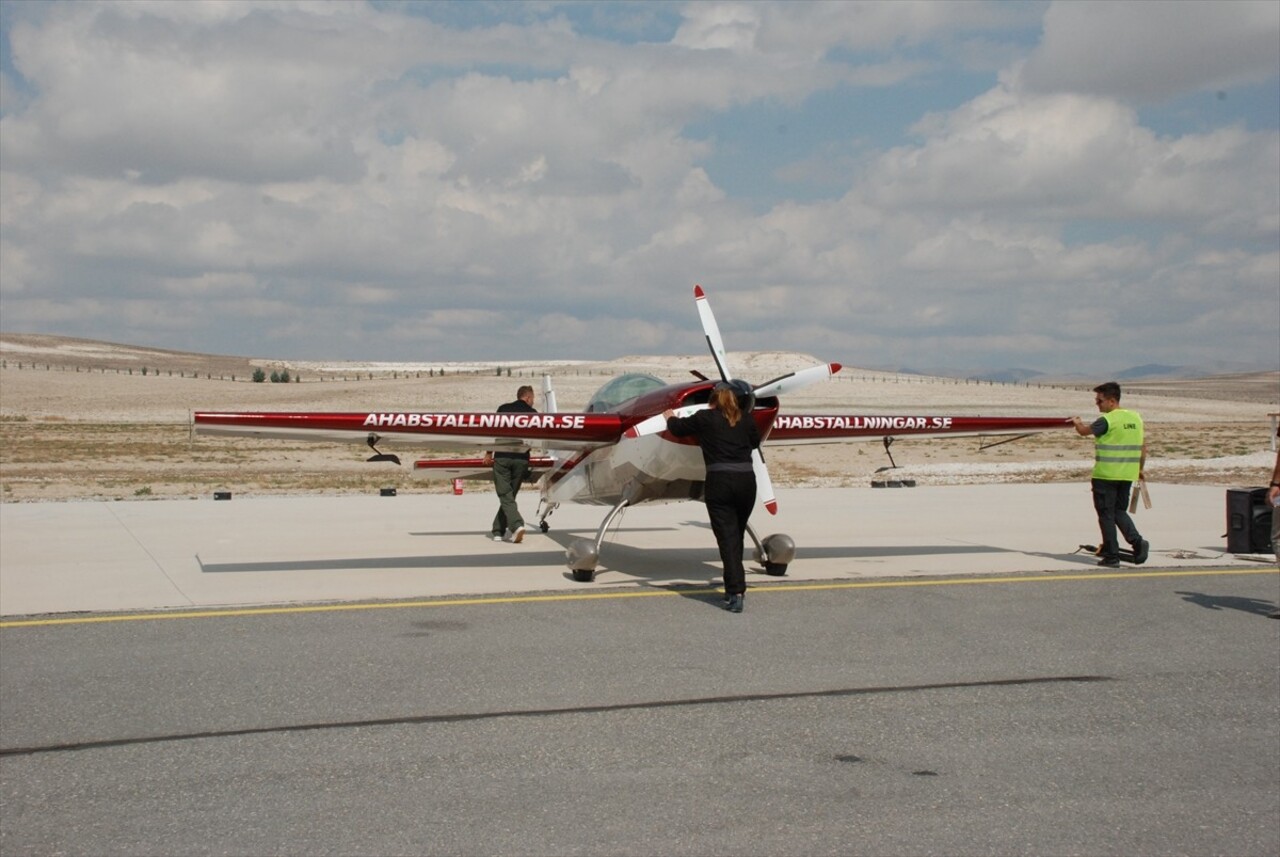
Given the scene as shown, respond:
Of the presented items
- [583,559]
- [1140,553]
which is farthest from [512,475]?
[1140,553]

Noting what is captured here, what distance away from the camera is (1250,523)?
1302 cm

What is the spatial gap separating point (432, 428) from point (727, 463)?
10.8ft

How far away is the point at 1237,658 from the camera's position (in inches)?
326

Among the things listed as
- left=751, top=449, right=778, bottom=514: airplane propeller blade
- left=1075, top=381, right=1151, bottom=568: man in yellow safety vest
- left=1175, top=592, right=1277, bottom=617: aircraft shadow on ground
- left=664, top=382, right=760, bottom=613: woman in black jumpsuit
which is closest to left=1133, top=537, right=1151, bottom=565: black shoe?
left=1075, top=381, right=1151, bottom=568: man in yellow safety vest

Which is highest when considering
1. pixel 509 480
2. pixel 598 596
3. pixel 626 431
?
pixel 626 431

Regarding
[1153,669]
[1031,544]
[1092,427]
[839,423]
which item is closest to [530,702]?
[1153,669]

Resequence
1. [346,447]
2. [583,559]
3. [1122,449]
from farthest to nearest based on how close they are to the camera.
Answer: [346,447] → [1122,449] → [583,559]

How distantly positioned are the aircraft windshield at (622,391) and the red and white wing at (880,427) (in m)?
1.45

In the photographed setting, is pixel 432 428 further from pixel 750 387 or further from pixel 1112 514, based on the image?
pixel 1112 514

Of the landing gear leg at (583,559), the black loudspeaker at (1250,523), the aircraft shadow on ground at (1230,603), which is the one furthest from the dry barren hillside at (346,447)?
the aircraft shadow on ground at (1230,603)

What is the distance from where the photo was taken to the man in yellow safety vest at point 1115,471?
1266cm

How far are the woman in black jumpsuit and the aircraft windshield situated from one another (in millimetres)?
2337

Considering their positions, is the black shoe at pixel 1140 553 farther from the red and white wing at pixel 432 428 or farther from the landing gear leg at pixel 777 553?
the red and white wing at pixel 432 428

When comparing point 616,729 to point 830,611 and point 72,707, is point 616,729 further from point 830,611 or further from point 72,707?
point 830,611
